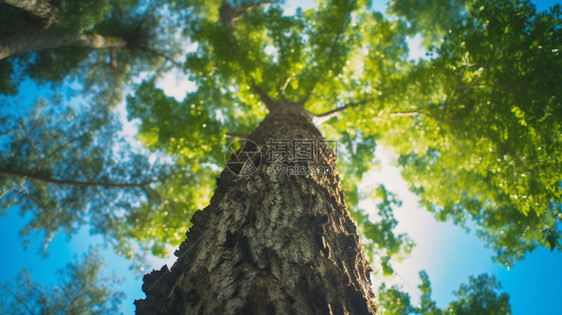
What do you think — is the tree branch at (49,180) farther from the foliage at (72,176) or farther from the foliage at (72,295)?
the foliage at (72,295)

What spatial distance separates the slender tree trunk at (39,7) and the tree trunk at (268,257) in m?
6.11

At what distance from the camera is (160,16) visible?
1084 centimetres

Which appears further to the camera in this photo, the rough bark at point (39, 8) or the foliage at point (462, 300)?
the foliage at point (462, 300)

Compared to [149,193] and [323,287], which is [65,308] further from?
[323,287]

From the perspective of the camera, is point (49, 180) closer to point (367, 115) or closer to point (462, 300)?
point (367, 115)

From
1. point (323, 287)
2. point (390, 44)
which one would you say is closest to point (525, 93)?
point (390, 44)

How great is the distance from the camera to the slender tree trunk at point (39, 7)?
15.8 ft

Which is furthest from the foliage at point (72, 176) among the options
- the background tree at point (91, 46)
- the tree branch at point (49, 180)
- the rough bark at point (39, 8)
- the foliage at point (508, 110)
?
the foliage at point (508, 110)

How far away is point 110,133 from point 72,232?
3.38 meters

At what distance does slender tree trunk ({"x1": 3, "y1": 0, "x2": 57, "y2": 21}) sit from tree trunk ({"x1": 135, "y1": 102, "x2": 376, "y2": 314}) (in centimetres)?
611

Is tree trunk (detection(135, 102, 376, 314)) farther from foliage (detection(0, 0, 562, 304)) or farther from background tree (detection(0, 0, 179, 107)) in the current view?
background tree (detection(0, 0, 179, 107))

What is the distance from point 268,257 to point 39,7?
7.51m

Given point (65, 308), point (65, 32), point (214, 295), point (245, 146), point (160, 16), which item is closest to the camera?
point (214, 295)
